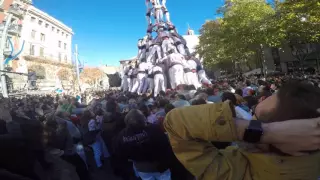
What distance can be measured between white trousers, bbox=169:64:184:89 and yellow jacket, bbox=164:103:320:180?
15.8m

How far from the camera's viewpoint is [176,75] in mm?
17047

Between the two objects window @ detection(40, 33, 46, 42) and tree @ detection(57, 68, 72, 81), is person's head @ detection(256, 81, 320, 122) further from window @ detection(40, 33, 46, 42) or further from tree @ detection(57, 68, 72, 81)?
window @ detection(40, 33, 46, 42)

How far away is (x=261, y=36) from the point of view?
71.5 feet

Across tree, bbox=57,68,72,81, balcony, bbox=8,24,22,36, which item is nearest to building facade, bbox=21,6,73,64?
tree, bbox=57,68,72,81

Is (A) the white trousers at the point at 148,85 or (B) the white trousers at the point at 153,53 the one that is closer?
(A) the white trousers at the point at 148,85

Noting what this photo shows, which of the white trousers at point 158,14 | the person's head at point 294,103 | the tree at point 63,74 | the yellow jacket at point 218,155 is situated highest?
the white trousers at point 158,14

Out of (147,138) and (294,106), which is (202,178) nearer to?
(294,106)

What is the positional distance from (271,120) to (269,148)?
0.16m

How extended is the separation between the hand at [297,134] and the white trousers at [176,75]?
1601cm

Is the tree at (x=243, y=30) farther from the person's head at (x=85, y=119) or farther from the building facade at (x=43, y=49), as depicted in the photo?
the building facade at (x=43, y=49)

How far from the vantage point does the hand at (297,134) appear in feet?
3.06

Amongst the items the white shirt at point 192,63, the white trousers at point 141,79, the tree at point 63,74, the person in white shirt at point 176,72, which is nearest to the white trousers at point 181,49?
the white shirt at point 192,63

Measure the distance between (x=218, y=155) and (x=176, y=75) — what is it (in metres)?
15.9

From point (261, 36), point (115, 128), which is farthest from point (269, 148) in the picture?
point (261, 36)
